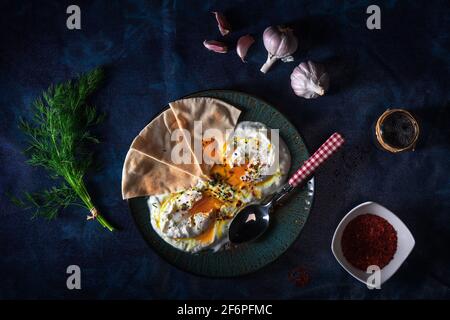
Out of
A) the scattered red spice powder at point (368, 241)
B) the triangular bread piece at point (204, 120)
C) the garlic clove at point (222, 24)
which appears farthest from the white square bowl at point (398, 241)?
the garlic clove at point (222, 24)

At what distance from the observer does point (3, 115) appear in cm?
236

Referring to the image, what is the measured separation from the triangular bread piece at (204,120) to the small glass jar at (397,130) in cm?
76

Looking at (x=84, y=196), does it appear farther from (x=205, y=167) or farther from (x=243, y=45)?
(x=243, y=45)

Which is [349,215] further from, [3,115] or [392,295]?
[3,115]

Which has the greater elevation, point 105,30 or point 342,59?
point 105,30

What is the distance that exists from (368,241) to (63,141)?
1.70 m

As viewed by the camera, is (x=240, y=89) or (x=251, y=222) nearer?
(x=251, y=222)

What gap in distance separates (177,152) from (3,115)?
40.4 inches

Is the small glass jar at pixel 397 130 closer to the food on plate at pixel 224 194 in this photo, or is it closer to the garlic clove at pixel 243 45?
the food on plate at pixel 224 194

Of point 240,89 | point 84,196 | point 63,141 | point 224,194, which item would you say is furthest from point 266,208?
point 63,141

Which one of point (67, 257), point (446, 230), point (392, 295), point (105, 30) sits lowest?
point (392, 295)

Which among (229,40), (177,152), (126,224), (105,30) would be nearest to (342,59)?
(229,40)

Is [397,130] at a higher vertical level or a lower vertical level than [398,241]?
higher

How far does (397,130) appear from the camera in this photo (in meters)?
2.22
